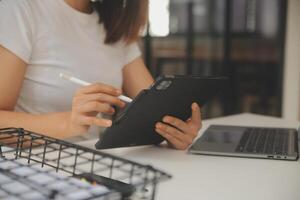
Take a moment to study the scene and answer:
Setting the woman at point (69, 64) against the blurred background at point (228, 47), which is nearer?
the woman at point (69, 64)

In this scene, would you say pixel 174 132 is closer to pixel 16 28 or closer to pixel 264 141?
pixel 264 141

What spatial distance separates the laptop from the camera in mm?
887

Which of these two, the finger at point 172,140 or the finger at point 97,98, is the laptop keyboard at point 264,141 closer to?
the finger at point 172,140

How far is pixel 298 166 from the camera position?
32.5 inches

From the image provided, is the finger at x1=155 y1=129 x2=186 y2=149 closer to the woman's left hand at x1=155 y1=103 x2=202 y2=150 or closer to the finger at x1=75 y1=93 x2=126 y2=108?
the woman's left hand at x1=155 y1=103 x2=202 y2=150

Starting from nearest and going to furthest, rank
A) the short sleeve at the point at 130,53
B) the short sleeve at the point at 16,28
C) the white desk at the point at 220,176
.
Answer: the white desk at the point at 220,176 < the short sleeve at the point at 16,28 < the short sleeve at the point at 130,53

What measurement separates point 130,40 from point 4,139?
0.83 m

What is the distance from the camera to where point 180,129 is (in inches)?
37.0

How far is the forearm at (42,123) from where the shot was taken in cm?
92

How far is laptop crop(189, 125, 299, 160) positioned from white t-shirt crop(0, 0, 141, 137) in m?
0.40

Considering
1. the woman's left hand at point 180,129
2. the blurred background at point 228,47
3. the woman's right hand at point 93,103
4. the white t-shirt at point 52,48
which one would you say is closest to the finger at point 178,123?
the woman's left hand at point 180,129

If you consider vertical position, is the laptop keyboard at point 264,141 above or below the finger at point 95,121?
below

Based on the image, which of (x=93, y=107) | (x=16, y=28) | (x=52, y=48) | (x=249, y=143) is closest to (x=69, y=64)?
(x=52, y=48)

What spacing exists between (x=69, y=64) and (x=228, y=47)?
2.20 metres
